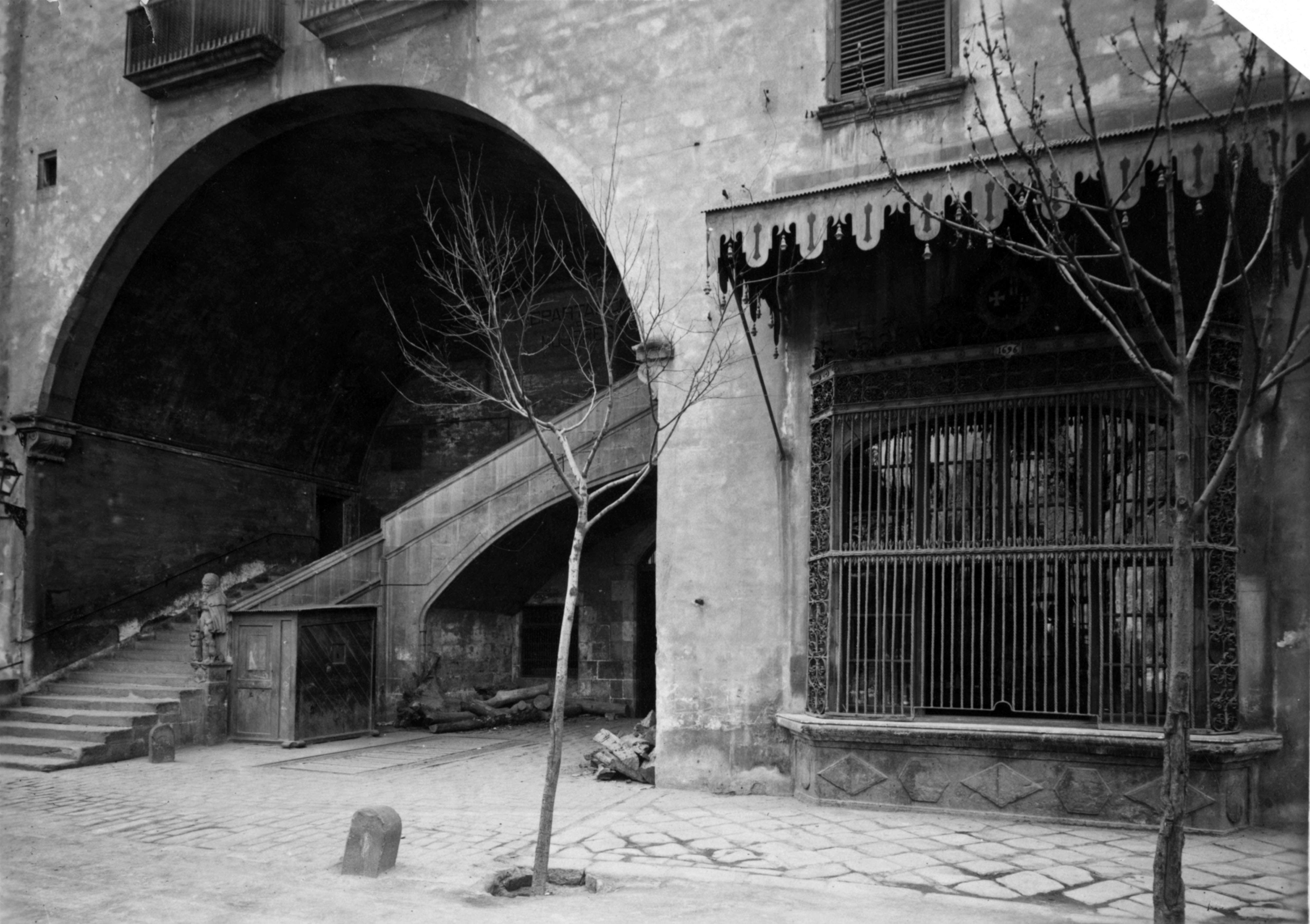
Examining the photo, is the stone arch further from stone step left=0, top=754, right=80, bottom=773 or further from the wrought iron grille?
the wrought iron grille

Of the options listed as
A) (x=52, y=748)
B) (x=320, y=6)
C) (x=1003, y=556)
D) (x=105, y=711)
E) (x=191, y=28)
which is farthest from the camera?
(x=191, y=28)

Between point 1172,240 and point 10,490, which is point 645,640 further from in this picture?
point 1172,240

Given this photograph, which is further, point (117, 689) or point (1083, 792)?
point (117, 689)

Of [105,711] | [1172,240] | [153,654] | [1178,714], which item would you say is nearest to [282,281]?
[153,654]

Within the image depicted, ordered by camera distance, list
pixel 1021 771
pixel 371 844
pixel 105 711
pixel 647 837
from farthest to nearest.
Answer: pixel 105 711
pixel 1021 771
pixel 647 837
pixel 371 844

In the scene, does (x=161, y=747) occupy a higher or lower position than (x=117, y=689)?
lower

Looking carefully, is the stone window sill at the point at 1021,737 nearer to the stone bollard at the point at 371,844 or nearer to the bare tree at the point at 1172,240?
the bare tree at the point at 1172,240

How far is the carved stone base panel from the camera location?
8727mm

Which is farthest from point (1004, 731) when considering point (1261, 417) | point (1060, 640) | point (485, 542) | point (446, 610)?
point (446, 610)

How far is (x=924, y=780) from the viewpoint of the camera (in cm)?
964

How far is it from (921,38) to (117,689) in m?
13.1

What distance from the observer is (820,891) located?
7105mm

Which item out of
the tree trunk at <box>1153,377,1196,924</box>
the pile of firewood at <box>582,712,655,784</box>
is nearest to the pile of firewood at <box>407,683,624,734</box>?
the pile of firewood at <box>582,712,655,784</box>

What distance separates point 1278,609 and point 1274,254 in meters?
4.44
